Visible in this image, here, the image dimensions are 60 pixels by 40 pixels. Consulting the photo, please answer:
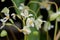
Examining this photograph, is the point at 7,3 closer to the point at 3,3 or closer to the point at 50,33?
the point at 3,3

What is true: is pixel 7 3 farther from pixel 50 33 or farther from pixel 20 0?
pixel 50 33

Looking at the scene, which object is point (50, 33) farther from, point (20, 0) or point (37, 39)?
point (20, 0)

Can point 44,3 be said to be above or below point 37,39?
above

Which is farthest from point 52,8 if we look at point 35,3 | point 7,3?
point 7,3

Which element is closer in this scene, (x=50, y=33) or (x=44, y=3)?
(x=44, y=3)

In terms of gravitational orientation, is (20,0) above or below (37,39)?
above

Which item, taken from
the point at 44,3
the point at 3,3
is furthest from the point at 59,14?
the point at 3,3

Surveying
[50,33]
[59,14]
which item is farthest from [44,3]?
[50,33]

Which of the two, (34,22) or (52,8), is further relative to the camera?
(52,8)
